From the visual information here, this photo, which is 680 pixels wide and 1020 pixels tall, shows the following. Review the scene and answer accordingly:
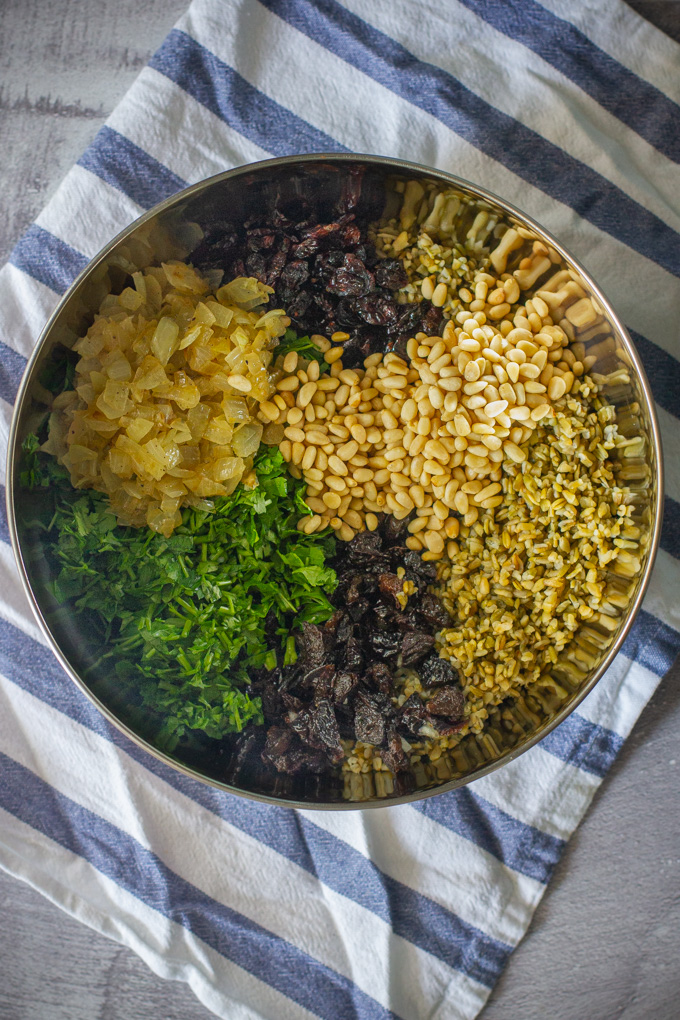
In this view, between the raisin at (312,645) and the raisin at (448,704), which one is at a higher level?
the raisin at (448,704)

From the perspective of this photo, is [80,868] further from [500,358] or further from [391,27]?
[391,27]

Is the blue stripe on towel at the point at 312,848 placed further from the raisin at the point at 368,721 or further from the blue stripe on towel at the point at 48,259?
the blue stripe on towel at the point at 48,259

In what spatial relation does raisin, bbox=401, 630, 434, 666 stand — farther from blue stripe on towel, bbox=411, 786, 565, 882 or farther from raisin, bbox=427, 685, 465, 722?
blue stripe on towel, bbox=411, 786, 565, 882

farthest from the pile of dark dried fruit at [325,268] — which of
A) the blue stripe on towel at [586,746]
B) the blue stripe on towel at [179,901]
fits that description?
the blue stripe on towel at [179,901]

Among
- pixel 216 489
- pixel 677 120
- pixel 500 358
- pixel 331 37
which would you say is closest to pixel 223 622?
pixel 216 489

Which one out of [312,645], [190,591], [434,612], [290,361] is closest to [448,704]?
[434,612]

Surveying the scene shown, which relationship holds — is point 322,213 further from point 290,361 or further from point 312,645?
point 312,645
